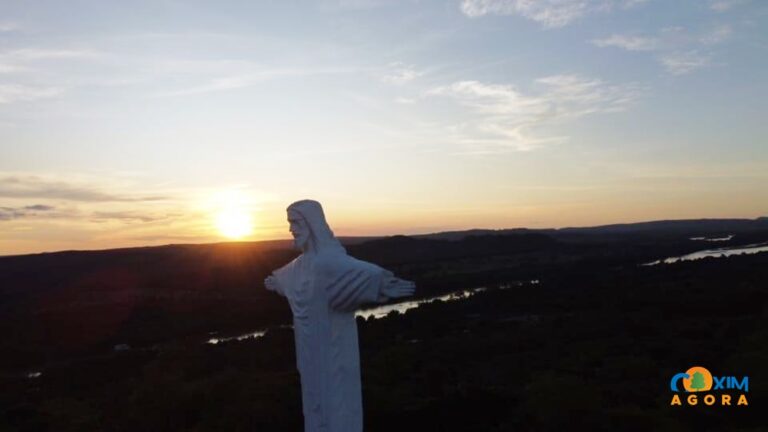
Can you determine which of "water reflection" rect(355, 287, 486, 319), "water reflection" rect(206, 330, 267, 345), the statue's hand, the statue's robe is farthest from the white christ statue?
"water reflection" rect(355, 287, 486, 319)

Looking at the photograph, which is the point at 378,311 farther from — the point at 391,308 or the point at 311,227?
the point at 311,227

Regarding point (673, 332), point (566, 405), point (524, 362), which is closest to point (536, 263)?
point (673, 332)

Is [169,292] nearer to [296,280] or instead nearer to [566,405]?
[566,405]

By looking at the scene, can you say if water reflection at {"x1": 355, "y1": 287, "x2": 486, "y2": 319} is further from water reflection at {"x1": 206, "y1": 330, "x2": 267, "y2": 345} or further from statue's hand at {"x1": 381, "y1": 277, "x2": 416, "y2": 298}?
statue's hand at {"x1": 381, "y1": 277, "x2": 416, "y2": 298}

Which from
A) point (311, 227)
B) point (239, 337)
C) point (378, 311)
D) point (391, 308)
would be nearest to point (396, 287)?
point (311, 227)

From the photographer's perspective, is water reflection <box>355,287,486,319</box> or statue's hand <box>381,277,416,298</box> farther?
water reflection <box>355,287,486,319</box>

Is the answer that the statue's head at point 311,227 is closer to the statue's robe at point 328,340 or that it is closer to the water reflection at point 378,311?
the statue's robe at point 328,340
